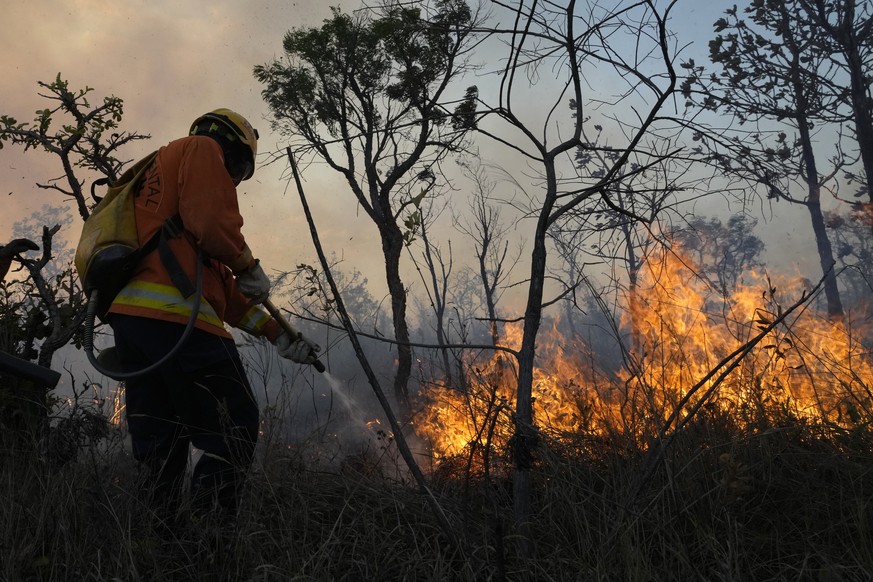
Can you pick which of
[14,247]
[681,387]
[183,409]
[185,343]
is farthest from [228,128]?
[681,387]

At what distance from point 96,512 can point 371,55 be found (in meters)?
12.7

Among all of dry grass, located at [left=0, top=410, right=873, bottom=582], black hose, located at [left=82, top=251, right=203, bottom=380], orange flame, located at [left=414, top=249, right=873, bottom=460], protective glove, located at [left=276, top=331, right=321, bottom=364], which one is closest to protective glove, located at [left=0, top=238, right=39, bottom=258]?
black hose, located at [left=82, top=251, right=203, bottom=380]

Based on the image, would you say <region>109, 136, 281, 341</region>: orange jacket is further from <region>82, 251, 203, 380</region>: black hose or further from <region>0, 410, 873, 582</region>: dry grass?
<region>0, 410, 873, 582</region>: dry grass

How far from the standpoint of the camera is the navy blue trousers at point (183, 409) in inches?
91.2

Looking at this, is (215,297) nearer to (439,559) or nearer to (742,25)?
(439,559)

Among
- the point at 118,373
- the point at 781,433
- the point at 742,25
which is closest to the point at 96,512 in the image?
the point at 118,373

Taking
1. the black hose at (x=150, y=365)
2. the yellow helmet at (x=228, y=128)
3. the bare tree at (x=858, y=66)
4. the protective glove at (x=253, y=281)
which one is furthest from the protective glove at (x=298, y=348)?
the bare tree at (x=858, y=66)

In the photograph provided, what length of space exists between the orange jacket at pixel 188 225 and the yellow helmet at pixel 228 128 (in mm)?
213

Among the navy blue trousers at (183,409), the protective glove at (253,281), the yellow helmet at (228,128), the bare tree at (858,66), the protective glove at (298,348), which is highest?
the bare tree at (858,66)

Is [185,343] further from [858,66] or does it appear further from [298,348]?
[858,66]

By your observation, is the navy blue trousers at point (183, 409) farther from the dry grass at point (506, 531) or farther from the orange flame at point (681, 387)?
the orange flame at point (681, 387)

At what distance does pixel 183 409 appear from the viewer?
2.39 metres

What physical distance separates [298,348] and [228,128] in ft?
3.32

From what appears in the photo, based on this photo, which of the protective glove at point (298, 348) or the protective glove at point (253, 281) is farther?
the protective glove at point (298, 348)
